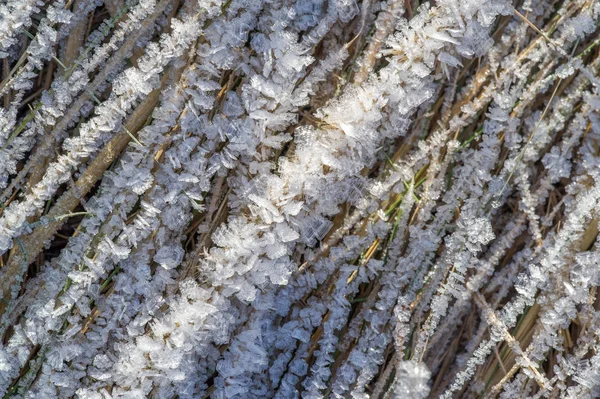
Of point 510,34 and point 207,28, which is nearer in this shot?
point 207,28

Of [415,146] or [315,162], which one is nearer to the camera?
[315,162]

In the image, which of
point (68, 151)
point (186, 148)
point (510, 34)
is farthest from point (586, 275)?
point (68, 151)

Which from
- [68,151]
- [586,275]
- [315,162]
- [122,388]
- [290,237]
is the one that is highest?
[586,275]

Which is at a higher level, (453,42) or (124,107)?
(453,42)

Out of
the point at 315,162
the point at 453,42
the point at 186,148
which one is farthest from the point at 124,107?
the point at 453,42

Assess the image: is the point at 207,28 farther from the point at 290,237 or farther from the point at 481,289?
the point at 481,289

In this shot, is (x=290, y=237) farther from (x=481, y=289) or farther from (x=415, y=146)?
(x=481, y=289)

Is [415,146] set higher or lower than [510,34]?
lower
